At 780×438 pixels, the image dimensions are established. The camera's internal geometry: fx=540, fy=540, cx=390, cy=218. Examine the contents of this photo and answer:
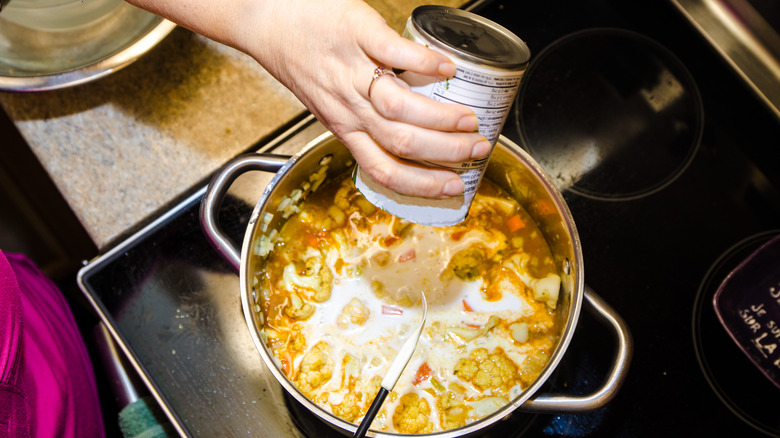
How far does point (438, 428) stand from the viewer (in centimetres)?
79

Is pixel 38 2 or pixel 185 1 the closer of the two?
pixel 185 1

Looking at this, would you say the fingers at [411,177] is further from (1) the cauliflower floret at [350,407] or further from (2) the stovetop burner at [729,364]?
(2) the stovetop burner at [729,364]

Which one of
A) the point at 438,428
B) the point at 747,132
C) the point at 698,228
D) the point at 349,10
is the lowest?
the point at 438,428

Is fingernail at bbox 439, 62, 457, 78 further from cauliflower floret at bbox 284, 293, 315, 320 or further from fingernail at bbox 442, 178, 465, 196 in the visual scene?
cauliflower floret at bbox 284, 293, 315, 320

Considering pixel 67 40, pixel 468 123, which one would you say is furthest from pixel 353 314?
pixel 67 40

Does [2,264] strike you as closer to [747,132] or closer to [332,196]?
[332,196]

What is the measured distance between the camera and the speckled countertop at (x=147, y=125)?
0.92 meters

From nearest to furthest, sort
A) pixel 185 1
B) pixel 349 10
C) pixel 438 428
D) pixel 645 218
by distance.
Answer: pixel 349 10 → pixel 185 1 → pixel 438 428 → pixel 645 218

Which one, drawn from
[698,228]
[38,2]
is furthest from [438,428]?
[38,2]

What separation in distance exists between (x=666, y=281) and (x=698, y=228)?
0.35ft

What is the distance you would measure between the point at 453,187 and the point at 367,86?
140mm

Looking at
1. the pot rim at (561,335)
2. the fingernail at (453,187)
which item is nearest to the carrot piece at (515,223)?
the pot rim at (561,335)

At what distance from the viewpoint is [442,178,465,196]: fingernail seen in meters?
0.58

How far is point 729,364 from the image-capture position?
2.76ft
